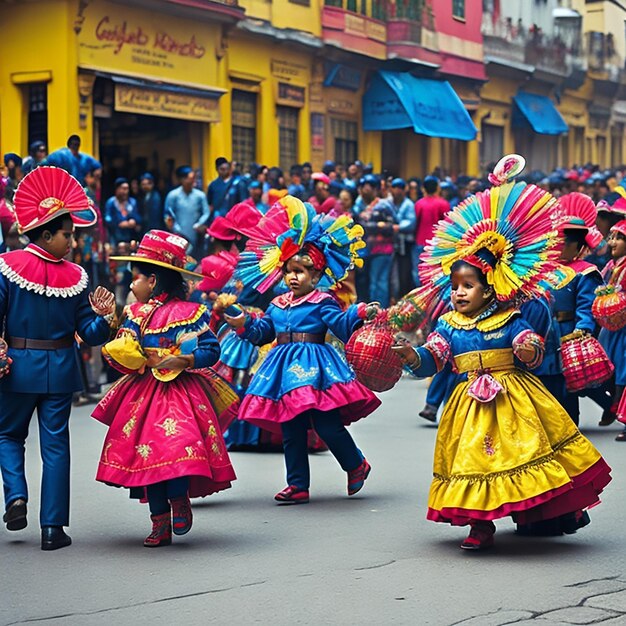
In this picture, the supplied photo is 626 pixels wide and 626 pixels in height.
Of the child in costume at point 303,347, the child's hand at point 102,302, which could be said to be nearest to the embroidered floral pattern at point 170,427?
the child's hand at point 102,302

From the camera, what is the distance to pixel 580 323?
9.30 m

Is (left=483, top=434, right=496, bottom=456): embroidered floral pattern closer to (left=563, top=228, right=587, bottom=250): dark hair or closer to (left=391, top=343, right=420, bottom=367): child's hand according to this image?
(left=391, top=343, right=420, bottom=367): child's hand

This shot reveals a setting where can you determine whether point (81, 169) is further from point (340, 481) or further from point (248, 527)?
point (248, 527)

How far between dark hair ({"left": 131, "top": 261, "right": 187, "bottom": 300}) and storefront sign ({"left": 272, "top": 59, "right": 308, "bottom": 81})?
2165 cm

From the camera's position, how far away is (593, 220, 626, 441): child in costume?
10.2m

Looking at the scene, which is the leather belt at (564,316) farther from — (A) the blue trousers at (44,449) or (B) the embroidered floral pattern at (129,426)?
(A) the blue trousers at (44,449)


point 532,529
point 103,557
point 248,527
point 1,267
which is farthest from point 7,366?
point 532,529

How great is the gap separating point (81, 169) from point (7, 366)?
34.0 feet

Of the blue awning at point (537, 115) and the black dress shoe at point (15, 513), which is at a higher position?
the blue awning at point (537, 115)

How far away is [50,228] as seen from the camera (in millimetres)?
7992

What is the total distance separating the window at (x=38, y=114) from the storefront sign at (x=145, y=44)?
726 millimetres

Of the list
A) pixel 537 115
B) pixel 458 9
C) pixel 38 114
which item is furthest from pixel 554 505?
pixel 537 115

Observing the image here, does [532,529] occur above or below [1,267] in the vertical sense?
below

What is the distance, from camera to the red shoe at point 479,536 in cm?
742
